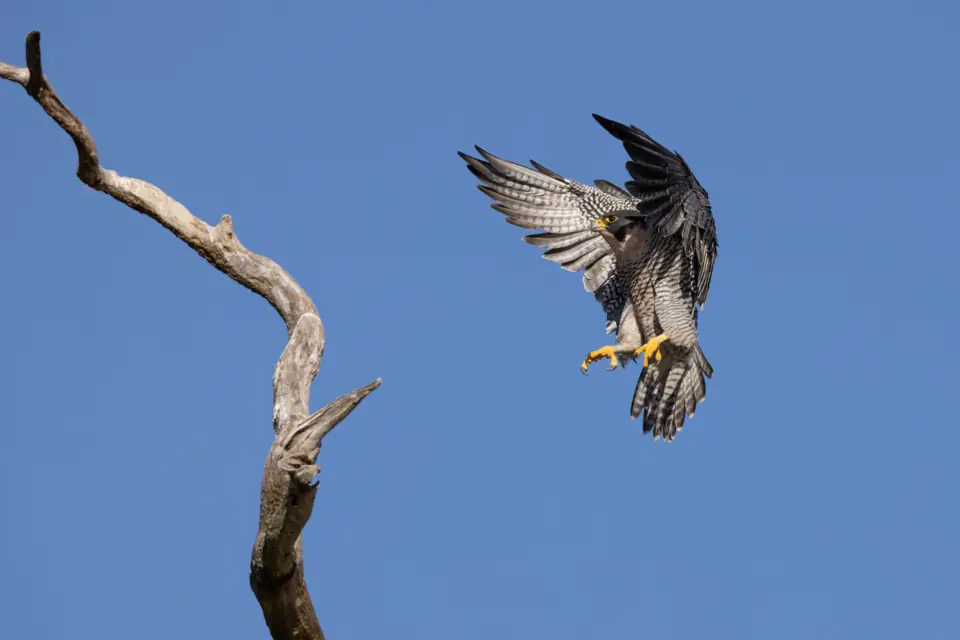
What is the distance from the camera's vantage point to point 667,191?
10.1 metres

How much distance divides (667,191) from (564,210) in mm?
1803

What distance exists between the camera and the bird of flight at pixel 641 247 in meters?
10.2

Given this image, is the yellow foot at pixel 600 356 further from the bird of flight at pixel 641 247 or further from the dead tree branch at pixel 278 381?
the dead tree branch at pixel 278 381

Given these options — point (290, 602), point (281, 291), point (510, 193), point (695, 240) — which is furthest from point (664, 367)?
point (290, 602)

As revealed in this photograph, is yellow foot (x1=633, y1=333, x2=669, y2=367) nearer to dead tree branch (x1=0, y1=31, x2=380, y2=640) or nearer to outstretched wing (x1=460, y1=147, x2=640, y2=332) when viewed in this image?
outstretched wing (x1=460, y1=147, x2=640, y2=332)

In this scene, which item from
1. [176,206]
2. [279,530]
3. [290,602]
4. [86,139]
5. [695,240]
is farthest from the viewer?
[695,240]

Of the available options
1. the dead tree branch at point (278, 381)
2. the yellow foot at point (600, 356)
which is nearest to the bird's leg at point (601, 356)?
the yellow foot at point (600, 356)

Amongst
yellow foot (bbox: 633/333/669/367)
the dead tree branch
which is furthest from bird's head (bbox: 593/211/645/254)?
the dead tree branch

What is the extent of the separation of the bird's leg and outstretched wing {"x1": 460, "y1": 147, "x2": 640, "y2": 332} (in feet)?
2.81

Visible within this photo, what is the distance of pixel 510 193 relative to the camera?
38.8ft

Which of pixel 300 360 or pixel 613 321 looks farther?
pixel 613 321

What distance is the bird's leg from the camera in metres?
10.5

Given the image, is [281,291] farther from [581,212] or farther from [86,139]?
[581,212]

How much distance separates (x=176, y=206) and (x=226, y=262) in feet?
1.70
